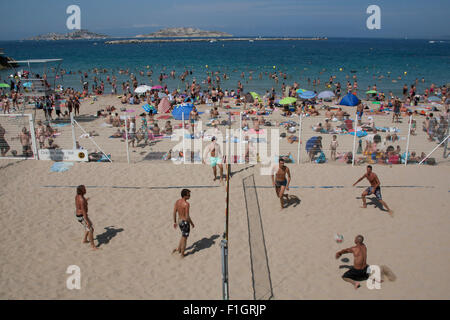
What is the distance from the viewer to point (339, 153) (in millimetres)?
10758

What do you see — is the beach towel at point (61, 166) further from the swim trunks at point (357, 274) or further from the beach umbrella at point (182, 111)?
the swim trunks at point (357, 274)

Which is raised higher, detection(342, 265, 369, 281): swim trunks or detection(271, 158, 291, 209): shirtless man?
detection(271, 158, 291, 209): shirtless man

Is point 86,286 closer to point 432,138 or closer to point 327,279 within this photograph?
point 327,279

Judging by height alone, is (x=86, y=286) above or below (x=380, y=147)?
below

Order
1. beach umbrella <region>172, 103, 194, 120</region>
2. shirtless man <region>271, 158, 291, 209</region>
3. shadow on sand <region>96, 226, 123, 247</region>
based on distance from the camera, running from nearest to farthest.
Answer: shadow on sand <region>96, 226, 123, 247</region>
shirtless man <region>271, 158, 291, 209</region>
beach umbrella <region>172, 103, 194, 120</region>

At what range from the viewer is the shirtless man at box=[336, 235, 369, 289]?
5.26m

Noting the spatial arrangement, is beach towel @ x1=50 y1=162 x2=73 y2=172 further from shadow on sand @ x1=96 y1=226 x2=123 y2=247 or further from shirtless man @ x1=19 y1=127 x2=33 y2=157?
shadow on sand @ x1=96 y1=226 x2=123 y2=247

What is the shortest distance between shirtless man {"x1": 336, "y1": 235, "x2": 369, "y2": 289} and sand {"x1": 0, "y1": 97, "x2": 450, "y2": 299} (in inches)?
4.5

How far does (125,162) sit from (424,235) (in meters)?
8.06

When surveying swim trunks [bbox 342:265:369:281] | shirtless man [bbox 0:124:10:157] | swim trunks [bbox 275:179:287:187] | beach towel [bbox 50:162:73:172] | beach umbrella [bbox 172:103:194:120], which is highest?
beach umbrella [bbox 172:103:194:120]

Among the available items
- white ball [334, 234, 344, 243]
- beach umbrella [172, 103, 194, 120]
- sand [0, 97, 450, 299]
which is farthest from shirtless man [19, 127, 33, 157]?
white ball [334, 234, 344, 243]

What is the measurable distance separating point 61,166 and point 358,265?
857 centimetres

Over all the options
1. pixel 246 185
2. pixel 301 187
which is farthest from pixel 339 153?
pixel 246 185
